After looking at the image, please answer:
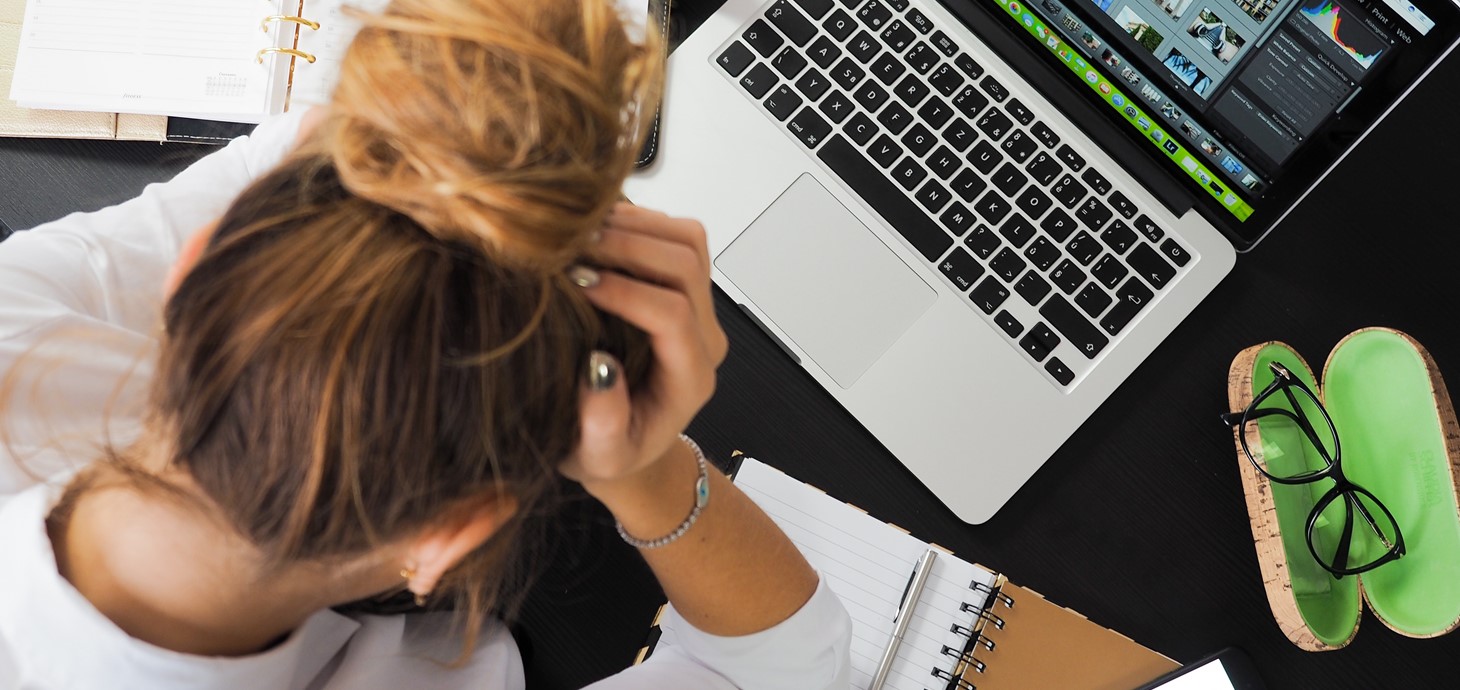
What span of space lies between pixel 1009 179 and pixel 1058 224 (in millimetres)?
55

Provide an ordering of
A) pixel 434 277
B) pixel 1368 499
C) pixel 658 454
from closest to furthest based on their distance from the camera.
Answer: pixel 434 277
pixel 658 454
pixel 1368 499

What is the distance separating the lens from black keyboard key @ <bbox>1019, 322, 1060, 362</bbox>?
2.42ft

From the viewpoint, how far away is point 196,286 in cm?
36

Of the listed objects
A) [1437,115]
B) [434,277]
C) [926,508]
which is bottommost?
[926,508]

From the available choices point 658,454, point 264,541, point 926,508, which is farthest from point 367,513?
point 926,508

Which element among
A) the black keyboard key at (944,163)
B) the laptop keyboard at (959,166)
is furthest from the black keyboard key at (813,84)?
the black keyboard key at (944,163)

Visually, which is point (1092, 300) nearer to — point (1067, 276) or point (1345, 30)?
point (1067, 276)

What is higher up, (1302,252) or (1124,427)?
(1302,252)

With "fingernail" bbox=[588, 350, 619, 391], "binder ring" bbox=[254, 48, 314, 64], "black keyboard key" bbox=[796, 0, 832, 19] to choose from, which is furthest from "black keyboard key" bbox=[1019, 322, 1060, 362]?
"binder ring" bbox=[254, 48, 314, 64]

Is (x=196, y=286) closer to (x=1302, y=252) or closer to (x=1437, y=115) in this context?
(x=1302, y=252)

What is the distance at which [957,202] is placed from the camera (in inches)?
30.0

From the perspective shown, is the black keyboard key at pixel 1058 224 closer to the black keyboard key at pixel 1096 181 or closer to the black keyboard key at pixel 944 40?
the black keyboard key at pixel 1096 181

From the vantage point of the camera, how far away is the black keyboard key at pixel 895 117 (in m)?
Result: 0.77

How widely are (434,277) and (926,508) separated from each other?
0.51 m
